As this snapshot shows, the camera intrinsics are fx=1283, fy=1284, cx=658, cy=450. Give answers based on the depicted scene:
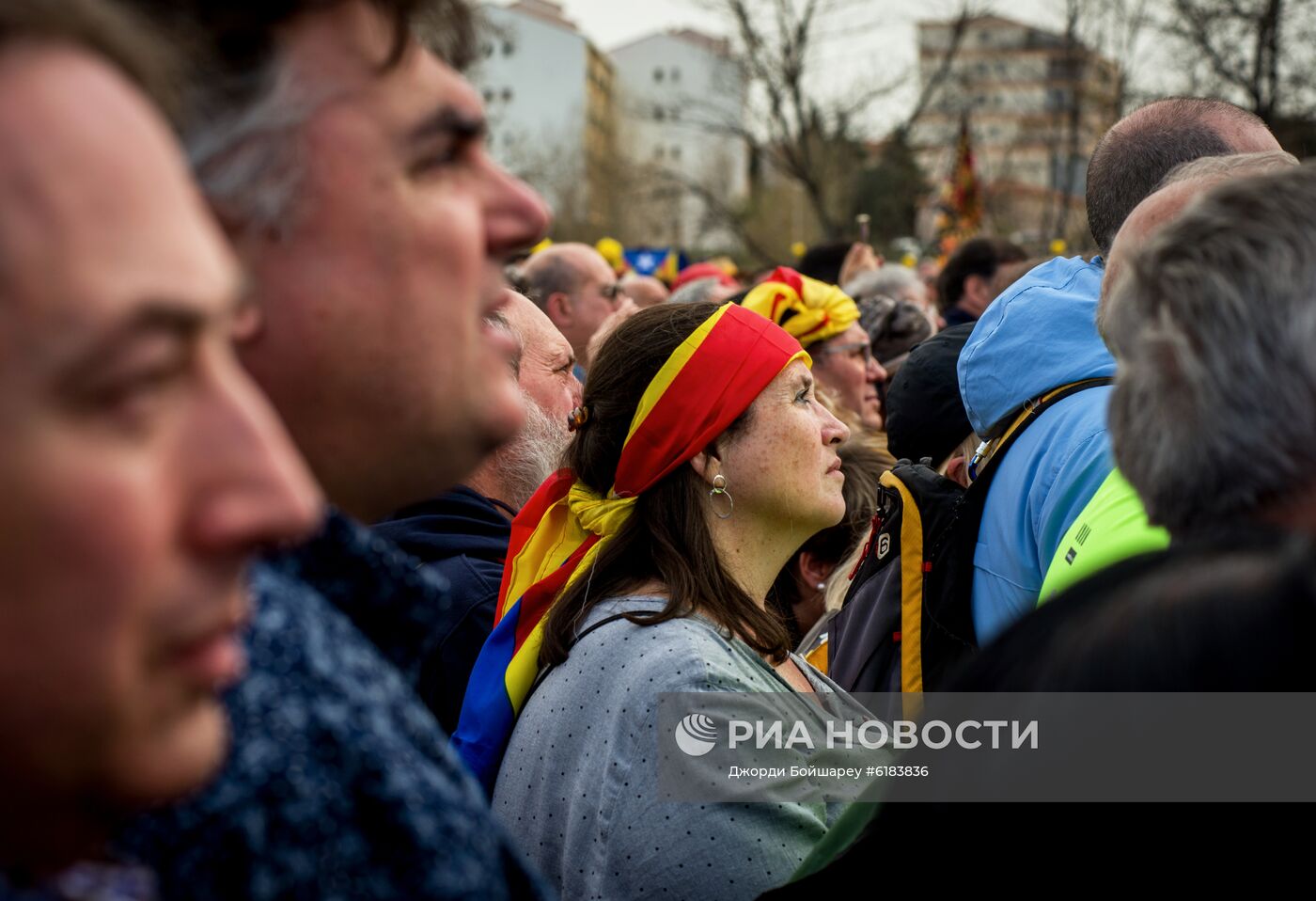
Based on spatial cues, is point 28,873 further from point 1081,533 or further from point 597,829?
point 1081,533

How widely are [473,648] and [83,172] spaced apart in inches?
107

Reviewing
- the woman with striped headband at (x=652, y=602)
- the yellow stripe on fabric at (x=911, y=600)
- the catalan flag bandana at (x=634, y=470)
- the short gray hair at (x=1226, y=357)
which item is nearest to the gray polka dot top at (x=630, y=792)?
the woman with striped headband at (x=652, y=602)

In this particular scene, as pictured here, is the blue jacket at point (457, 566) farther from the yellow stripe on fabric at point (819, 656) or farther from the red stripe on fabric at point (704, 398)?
the yellow stripe on fabric at point (819, 656)

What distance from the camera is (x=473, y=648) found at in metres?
3.43

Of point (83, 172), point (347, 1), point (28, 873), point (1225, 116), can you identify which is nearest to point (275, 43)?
point (347, 1)

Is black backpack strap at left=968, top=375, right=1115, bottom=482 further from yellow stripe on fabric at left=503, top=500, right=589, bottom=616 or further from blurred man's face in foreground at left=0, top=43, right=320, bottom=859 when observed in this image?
blurred man's face in foreground at left=0, top=43, right=320, bottom=859

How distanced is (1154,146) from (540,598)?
1.97 metres

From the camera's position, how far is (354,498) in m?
1.42

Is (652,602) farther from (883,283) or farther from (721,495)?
(883,283)

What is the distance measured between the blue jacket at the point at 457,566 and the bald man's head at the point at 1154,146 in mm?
1869

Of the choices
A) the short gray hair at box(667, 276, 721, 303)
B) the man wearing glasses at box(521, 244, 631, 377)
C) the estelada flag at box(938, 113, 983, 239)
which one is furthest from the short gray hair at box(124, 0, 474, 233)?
the estelada flag at box(938, 113, 983, 239)

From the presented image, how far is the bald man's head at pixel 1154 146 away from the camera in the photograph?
3.32 meters

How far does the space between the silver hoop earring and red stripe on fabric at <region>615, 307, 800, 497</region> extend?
88 mm

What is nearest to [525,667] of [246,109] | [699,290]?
[246,109]
